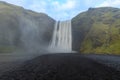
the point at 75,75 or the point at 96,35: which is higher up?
the point at 96,35

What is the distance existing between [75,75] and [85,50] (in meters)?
134

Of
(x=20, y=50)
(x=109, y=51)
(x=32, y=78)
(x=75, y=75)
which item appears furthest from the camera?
(x=20, y=50)

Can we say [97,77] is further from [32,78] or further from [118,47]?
[118,47]

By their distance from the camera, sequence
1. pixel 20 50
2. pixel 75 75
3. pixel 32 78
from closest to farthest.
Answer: pixel 32 78
pixel 75 75
pixel 20 50

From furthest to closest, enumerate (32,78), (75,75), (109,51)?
(109,51) < (75,75) < (32,78)

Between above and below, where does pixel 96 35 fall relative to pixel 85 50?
above

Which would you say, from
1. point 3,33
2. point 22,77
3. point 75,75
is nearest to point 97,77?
point 75,75

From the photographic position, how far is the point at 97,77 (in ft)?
178

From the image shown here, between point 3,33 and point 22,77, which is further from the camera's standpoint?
point 3,33

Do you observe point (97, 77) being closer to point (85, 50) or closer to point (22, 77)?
point (22, 77)

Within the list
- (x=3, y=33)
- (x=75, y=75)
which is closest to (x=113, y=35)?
(x=3, y=33)

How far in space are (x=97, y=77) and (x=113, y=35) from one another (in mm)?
138978

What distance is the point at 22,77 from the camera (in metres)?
53.1

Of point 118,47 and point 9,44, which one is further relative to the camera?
point 9,44
